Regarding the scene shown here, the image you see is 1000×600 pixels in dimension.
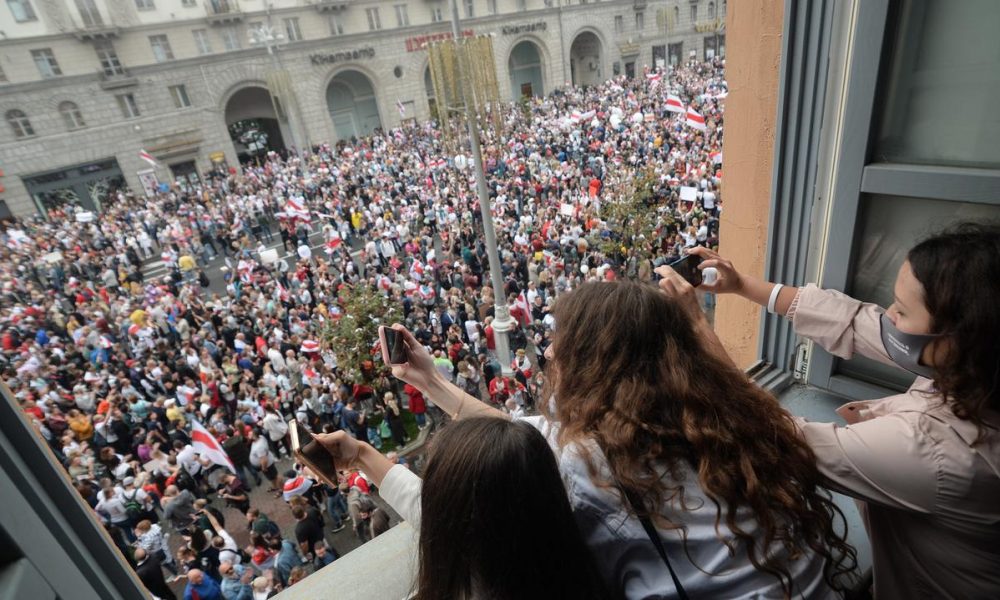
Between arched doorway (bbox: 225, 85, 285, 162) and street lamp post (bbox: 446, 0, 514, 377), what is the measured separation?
98.6ft

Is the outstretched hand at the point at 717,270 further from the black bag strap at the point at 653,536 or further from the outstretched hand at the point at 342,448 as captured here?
the outstretched hand at the point at 342,448

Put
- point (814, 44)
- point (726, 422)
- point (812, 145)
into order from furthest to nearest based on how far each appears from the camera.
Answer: point (812, 145) < point (814, 44) < point (726, 422)

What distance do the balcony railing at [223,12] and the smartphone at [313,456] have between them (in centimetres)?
3471

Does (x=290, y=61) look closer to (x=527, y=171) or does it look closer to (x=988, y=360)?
(x=527, y=171)

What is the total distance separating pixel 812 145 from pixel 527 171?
17916 mm

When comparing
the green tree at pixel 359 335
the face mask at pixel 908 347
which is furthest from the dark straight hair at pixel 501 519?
the green tree at pixel 359 335

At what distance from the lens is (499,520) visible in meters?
0.97

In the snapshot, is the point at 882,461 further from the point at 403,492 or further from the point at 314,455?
the point at 314,455

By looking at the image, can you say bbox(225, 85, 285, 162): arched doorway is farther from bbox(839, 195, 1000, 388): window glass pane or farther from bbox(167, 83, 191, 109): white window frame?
bbox(839, 195, 1000, 388): window glass pane

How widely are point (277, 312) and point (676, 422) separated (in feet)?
39.7

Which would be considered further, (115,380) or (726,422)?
(115,380)

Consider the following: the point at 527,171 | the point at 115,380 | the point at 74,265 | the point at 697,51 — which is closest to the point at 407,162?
the point at 527,171

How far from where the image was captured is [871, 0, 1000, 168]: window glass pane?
160 centimetres

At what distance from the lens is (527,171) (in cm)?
1953
